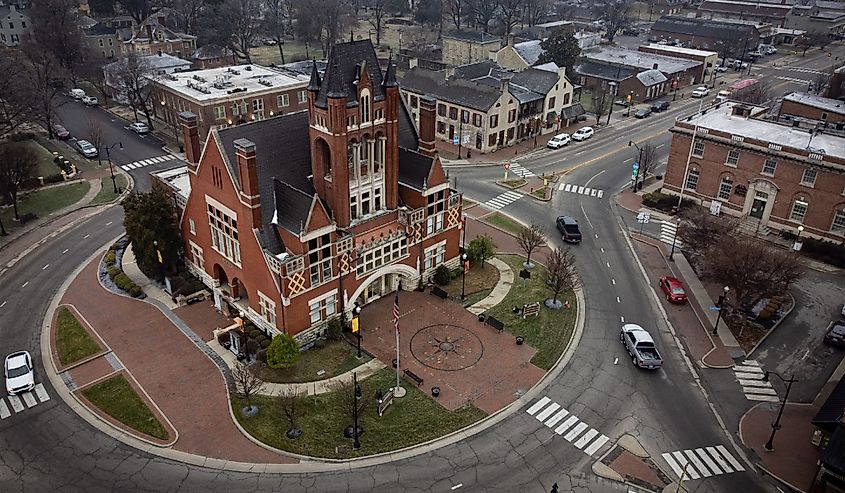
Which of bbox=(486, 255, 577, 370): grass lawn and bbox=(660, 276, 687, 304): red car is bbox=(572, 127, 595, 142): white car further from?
bbox=(660, 276, 687, 304): red car

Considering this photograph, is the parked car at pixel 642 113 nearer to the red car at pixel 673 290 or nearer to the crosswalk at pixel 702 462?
the red car at pixel 673 290

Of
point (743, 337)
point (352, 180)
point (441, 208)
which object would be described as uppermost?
point (352, 180)

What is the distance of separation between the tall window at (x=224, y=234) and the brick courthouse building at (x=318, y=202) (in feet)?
0.43

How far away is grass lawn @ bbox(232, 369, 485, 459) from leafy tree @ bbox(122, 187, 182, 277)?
1966cm

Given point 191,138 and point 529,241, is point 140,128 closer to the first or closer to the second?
point 191,138

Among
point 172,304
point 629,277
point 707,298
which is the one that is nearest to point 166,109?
point 172,304

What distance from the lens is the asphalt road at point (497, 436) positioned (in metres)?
38.2

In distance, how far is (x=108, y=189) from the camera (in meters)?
80.2

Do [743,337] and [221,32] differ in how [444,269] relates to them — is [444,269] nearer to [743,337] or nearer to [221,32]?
[743,337]

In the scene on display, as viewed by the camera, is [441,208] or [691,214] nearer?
[441,208]

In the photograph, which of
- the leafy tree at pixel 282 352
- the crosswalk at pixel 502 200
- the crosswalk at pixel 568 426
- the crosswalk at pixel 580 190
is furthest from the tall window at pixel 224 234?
the crosswalk at pixel 580 190

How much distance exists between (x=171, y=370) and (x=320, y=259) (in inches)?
555

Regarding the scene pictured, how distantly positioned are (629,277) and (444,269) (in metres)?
18.9

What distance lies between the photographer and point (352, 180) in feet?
165
